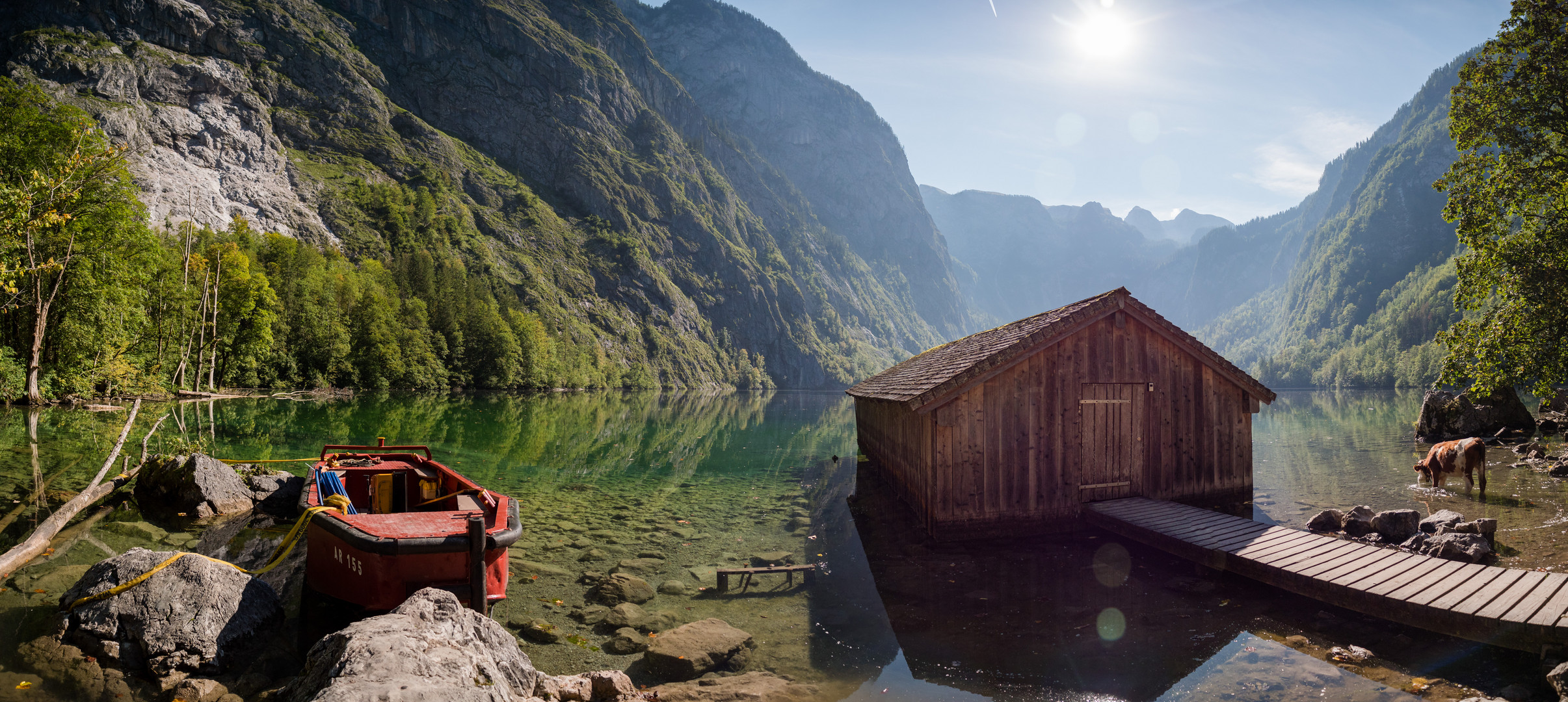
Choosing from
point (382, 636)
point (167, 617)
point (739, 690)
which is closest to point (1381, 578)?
point (739, 690)

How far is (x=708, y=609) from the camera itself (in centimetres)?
911

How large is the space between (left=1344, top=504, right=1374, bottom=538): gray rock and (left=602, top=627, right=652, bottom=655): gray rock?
12.9 metres

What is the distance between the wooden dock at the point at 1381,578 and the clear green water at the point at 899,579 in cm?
29

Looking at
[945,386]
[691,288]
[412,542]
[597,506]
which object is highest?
[691,288]

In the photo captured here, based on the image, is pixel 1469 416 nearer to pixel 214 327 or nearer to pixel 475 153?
pixel 214 327

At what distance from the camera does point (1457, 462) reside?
620 inches

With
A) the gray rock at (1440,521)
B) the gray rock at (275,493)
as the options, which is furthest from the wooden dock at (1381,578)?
the gray rock at (275,493)

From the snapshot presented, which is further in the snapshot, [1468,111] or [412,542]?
[1468,111]

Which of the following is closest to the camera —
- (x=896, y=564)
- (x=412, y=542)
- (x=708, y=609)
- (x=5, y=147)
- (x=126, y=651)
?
(x=126, y=651)

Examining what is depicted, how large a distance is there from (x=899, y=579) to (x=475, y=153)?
464 feet

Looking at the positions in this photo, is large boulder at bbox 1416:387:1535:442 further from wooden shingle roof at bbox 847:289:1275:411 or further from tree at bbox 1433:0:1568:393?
wooden shingle roof at bbox 847:289:1275:411

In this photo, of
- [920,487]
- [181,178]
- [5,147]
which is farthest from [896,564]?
[181,178]

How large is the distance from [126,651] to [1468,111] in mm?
24374

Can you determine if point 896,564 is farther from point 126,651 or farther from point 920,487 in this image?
point 126,651
